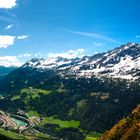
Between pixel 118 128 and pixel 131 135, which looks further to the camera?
pixel 118 128

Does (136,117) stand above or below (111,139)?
above

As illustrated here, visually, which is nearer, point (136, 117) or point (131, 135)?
point (131, 135)
